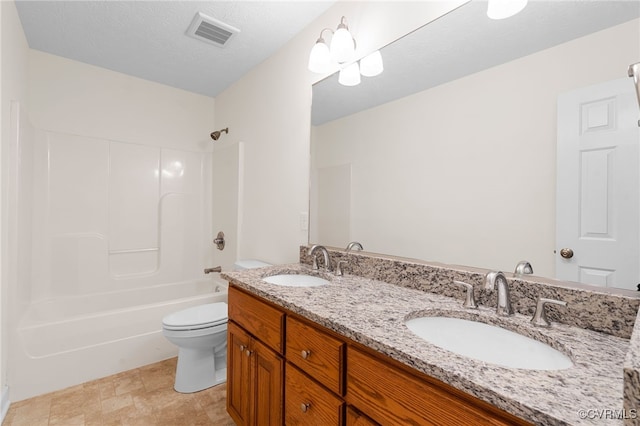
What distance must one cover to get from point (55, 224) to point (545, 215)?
3261 millimetres

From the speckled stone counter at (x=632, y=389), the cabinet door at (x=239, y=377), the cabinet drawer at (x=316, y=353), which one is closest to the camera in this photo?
the speckled stone counter at (x=632, y=389)

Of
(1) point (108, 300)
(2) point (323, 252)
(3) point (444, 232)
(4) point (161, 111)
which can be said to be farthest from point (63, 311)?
(3) point (444, 232)

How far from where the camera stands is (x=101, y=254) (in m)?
2.59

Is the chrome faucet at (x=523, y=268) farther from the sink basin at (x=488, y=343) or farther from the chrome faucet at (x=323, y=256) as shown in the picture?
the chrome faucet at (x=323, y=256)

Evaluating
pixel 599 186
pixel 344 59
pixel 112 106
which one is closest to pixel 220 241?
pixel 112 106

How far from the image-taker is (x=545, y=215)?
95 centimetres

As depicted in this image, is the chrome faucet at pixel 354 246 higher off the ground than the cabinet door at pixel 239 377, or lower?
higher

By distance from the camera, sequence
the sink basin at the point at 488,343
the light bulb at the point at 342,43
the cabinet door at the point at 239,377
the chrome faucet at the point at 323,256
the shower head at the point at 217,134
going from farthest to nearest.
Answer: the shower head at the point at 217,134 → the chrome faucet at the point at 323,256 → the light bulb at the point at 342,43 → the cabinet door at the point at 239,377 → the sink basin at the point at 488,343

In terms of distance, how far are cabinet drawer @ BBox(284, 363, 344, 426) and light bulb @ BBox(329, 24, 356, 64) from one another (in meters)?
1.50

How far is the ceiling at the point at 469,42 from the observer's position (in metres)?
Result: 0.89

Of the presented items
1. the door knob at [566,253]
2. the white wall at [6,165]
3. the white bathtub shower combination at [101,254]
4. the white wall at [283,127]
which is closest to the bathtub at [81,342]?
the white bathtub shower combination at [101,254]

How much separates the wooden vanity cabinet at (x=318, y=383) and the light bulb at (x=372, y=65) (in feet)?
4.17

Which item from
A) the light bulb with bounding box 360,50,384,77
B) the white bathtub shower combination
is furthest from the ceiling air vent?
the white bathtub shower combination

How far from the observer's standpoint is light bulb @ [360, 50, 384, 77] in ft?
4.94
